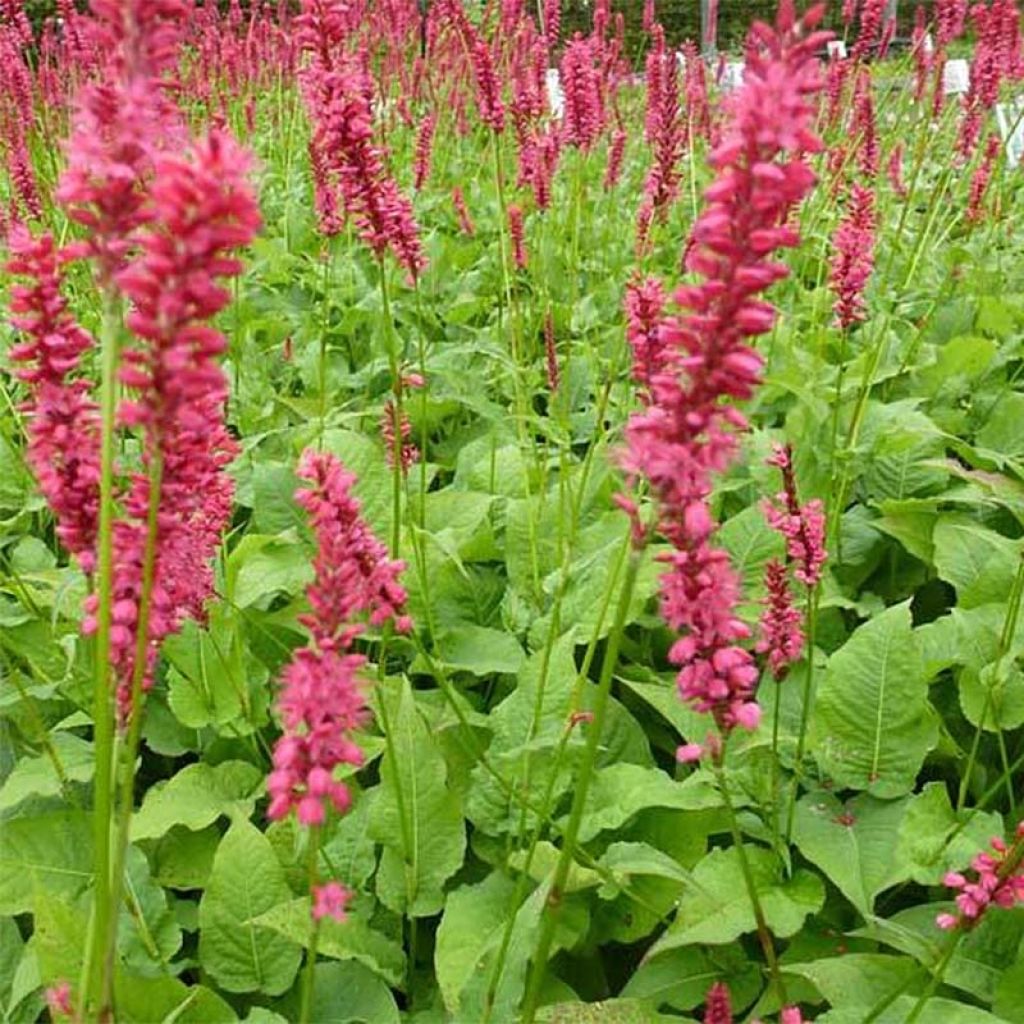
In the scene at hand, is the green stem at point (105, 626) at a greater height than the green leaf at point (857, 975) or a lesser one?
greater

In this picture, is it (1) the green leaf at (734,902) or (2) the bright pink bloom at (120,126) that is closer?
(2) the bright pink bloom at (120,126)

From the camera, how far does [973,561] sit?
3320mm

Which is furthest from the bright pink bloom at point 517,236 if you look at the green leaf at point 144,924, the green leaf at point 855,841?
the green leaf at point 144,924

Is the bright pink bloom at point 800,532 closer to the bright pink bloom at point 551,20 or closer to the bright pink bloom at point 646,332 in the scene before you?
the bright pink bloom at point 646,332

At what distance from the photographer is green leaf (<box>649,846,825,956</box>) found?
227cm

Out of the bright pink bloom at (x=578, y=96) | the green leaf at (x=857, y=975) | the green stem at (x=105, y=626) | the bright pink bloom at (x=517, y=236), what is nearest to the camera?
the green stem at (x=105, y=626)

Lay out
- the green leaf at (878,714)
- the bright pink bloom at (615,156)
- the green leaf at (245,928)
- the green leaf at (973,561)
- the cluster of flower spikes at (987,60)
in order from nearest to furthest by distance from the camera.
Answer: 1. the green leaf at (245,928)
2. the green leaf at (878,714)
3. the green leaf at (973,561)
4. the cluster of flower spikes at (987,60)
5. the bright pink bloom at (615,156)

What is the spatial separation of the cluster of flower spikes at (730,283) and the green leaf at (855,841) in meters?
1.41

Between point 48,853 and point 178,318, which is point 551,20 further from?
point 178,318

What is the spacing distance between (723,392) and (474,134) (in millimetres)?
8181

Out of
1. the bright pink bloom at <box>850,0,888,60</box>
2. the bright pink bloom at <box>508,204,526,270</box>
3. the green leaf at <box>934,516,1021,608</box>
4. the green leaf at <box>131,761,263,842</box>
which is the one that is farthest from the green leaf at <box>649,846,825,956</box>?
the bright pink bloom at <box>850,0,888,60</box>

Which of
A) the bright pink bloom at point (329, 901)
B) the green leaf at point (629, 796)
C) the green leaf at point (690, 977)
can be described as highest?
the bright pink bloom at point (329, 901)

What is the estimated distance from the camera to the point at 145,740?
3023 millimetres

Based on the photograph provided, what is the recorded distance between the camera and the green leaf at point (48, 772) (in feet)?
8.35
